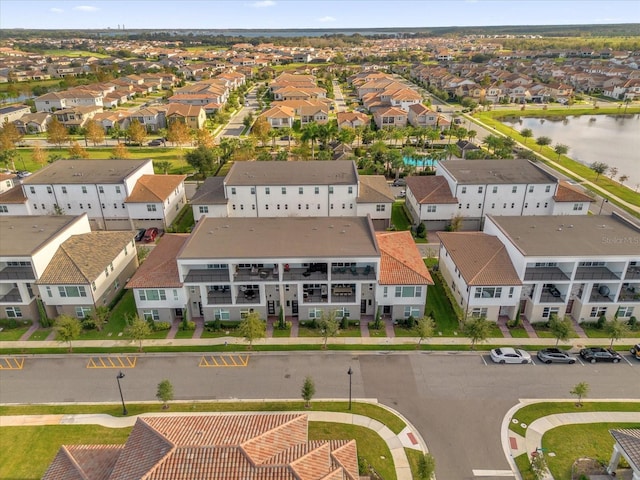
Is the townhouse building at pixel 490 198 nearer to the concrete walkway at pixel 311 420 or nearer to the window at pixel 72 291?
the concrete walkway at pixel 311 420

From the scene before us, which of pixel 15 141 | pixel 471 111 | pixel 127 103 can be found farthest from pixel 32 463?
pixel 127 103

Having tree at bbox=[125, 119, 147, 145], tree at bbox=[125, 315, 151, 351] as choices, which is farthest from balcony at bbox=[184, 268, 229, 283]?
tree at bbox=[125, 119, 147, 145]

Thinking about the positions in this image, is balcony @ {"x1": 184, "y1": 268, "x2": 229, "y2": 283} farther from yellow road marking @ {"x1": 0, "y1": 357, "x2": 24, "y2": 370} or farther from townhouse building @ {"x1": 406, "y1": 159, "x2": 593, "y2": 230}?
townhouse building @ {"x1": 406, "y1": 159, "x2": 593, "y2": 230}

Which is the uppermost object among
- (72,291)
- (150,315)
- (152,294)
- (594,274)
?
(594,274)

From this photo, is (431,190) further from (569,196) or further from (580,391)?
(580,391)

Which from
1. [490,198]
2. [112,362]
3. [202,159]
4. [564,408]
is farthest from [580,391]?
[202,159]

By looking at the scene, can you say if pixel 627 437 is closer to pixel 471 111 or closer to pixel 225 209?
pixel 225 209

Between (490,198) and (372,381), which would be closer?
(372,381)
